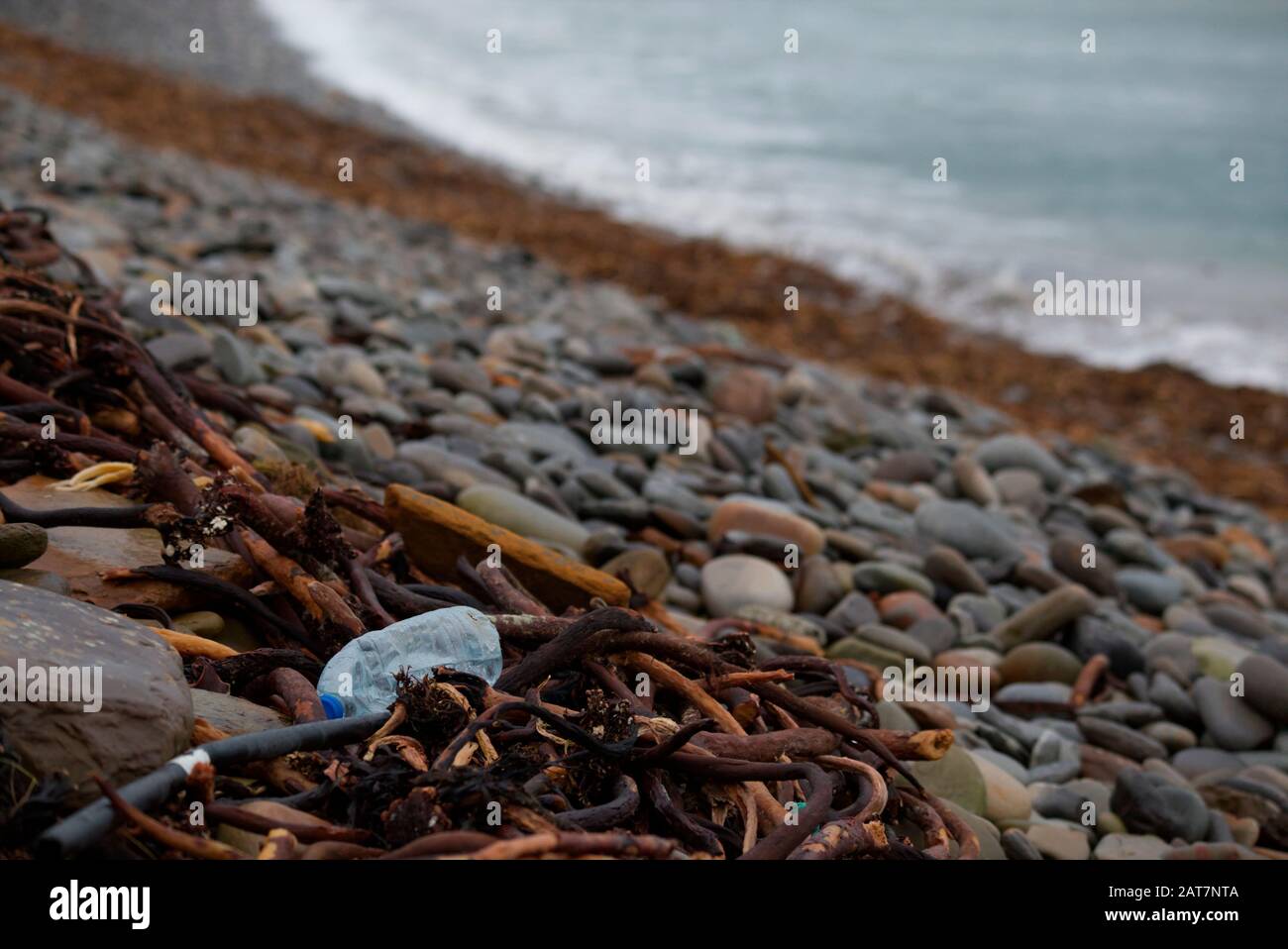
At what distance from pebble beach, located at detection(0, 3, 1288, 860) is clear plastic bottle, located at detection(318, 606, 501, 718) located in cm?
6

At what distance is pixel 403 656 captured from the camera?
202cm

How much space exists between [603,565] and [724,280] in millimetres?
8287

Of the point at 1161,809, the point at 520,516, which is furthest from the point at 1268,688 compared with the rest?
the point at 520,516

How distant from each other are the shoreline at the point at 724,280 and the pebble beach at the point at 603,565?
1.68 m

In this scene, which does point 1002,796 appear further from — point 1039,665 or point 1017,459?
point 1017,459

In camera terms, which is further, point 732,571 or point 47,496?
point 732,571

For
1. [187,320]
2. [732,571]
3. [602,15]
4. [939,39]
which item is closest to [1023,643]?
[732,571]

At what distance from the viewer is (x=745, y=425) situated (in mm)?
5242

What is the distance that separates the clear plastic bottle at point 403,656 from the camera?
6.43 ft

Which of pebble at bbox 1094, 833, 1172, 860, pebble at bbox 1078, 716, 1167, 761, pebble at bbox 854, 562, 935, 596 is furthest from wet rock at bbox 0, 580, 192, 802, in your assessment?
pebble at bbox 1078, 716, 1167, 761

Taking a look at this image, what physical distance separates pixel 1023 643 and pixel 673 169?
1412cm

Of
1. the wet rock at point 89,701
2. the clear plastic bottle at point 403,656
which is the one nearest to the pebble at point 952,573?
the clear plastic bottle at point 403,656

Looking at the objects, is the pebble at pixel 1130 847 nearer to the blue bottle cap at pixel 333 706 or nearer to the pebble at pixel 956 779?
the pebble at pixel 956 779
